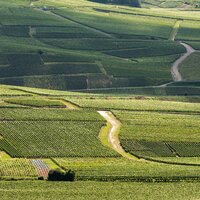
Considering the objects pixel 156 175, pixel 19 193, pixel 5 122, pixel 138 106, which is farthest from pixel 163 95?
pixel 19 193

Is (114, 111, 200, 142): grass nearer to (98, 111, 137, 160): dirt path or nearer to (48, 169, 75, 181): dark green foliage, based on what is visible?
(98, 111, 137, 160): dirt path

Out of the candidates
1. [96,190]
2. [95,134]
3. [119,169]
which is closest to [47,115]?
[95,134]

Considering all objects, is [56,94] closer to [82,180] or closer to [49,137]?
[49,137]

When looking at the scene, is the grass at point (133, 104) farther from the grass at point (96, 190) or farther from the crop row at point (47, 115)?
the grass at point (96, 190)

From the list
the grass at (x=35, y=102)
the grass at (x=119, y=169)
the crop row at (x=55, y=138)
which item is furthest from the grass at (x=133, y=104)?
the grass at (x=119, y=169)

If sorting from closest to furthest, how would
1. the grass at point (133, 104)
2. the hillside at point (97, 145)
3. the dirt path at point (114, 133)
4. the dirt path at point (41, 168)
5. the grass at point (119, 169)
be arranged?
the hillside at point (97, 145) → the dirt path at point (41, 168) → the grass at point (119, 169) → the dirt path at point (114, 133) → the grass at point (133, 104)

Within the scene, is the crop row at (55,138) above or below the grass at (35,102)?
above

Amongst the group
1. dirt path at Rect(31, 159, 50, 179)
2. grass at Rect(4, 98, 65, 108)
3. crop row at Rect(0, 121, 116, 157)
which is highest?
dirt path at Rect(31, 159, 50, 179)

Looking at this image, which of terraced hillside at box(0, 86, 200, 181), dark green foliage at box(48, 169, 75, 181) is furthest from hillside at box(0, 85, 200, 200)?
dark green foliage at box(48, 169, 75, 181)

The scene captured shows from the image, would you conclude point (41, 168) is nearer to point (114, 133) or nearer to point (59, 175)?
point (59, 175)
